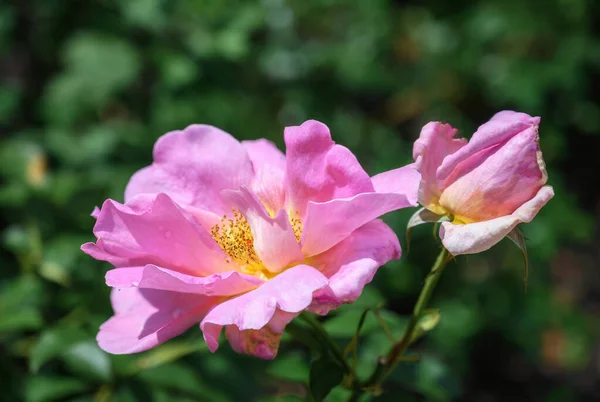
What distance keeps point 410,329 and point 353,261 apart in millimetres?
156

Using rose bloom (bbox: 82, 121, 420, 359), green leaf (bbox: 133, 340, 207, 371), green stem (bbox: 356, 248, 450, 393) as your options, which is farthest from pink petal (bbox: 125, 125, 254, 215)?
green leaf (bbox: 133, 340, 207, 371)

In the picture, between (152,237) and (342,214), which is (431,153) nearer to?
(342,214)

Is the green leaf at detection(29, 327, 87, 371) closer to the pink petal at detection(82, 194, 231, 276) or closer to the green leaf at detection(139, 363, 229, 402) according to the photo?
the green leaf at detection(139, 363, 229, 402)

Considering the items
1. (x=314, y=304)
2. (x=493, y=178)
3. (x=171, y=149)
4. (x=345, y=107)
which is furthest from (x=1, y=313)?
(x=345, y=107)

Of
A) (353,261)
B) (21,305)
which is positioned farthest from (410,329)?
(21,305)

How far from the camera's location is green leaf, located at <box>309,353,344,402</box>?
762mm

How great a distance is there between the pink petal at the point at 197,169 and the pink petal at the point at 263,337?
15 cm

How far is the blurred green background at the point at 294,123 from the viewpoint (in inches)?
46.1

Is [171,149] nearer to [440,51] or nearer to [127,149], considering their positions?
[127,149]

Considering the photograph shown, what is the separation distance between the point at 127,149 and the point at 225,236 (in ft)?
3.30

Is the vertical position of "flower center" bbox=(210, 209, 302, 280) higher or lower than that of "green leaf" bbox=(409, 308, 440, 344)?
higher

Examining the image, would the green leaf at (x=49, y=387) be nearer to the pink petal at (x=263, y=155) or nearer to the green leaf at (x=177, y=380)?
the green leaf at (x=177, y=380)

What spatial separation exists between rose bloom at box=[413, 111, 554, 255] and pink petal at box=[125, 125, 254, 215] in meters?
0.21

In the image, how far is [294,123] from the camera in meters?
2.26
